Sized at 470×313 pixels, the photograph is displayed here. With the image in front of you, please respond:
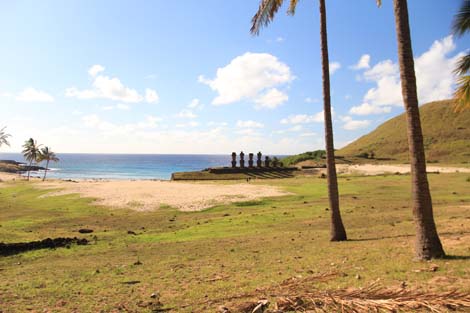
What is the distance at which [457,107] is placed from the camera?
38.1ft

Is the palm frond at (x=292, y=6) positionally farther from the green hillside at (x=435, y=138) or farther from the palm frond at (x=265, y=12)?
the green hillside at (x=435, y=138)

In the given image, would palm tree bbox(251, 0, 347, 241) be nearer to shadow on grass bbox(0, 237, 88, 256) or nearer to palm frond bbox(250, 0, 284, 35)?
palm frond bbox(250, 0, 284, 35)

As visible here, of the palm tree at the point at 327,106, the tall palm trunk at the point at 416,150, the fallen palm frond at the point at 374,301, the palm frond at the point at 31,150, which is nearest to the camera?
the fallen palm frond at the point at 374,301

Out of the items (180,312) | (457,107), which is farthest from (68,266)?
(457,107)

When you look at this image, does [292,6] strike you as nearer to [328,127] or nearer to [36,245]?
[328,127]

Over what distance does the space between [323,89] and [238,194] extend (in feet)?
64.4

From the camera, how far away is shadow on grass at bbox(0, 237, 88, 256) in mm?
13898

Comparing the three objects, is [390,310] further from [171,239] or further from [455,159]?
[455,159]

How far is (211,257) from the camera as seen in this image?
11.5 meters

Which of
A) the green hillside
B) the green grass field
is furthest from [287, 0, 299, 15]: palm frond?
the green hillside

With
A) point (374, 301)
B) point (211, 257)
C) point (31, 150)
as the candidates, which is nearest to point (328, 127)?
point (211, 257)

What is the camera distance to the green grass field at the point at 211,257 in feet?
24.7

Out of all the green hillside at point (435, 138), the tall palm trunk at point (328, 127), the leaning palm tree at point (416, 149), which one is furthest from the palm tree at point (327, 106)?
the green hillside at point (435, 138)

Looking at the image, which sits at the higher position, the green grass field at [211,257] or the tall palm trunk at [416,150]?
the tall palm trunk at [416,150]
